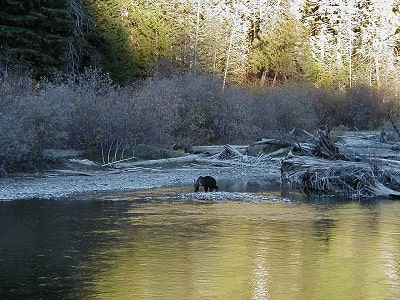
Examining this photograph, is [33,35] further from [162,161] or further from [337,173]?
[337,173]

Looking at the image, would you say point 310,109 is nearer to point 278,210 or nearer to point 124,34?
point 124,34

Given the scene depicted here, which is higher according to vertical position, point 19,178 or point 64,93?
point 64,93

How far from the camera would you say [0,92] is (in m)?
30.5

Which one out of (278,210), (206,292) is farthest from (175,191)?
(206,292)

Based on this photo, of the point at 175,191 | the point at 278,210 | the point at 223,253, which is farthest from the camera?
the point at 175,191

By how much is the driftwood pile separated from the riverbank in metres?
2.43

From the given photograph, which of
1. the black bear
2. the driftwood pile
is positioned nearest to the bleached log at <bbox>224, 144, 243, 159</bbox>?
the driftwood pile

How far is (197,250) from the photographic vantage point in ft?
53.4

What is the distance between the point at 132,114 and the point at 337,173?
12.3 meters

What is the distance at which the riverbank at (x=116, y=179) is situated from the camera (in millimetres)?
26141

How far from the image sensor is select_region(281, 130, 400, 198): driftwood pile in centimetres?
2678

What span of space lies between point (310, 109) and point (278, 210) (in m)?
30.6

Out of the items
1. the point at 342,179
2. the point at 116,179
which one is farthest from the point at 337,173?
the point at 116,179

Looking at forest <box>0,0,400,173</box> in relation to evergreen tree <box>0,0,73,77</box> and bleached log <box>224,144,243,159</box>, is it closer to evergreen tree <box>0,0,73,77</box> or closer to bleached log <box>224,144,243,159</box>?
evergreen tree <box>0,0,73,77</box>
